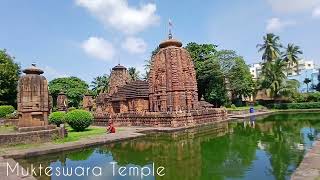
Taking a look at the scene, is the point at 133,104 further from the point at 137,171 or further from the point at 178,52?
the point at 137,171

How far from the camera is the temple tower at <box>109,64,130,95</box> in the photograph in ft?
134

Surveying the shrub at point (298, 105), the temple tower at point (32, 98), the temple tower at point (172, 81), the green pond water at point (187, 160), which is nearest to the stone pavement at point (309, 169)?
the green pond water at point (187, 160)

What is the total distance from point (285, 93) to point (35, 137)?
4697 centimetres

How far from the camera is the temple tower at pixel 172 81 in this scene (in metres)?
28.2

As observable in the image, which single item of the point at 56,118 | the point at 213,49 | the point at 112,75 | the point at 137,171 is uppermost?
the point at 213,49

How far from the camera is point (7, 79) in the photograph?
144 feet

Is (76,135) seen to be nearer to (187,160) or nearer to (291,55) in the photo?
(187,160)

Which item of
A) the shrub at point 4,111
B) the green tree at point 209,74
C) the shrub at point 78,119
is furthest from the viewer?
the green tree at point 209,74

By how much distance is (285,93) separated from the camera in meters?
53.6

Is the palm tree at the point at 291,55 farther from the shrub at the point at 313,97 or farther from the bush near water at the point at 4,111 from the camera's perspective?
the bush near water at the point at 4,111

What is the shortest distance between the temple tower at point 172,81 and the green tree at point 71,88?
41.3 meters

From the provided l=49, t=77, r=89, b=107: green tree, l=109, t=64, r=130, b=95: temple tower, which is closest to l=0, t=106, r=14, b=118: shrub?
l=109, t=64, r=130, b=95: temple tower

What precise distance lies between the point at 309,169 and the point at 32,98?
15083 millimetres

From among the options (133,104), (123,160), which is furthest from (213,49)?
(123,160)
